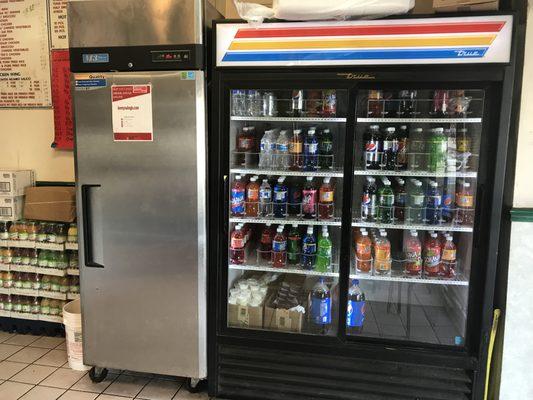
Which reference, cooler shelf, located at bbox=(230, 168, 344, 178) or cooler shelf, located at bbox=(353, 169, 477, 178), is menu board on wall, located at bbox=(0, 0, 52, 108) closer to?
cooler shelf, located at bbox=(230, 168, 344, 178)

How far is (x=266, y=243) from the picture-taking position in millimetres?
2908

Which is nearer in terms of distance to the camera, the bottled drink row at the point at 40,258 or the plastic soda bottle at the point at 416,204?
the plastic soda bottle at the point at 416,204

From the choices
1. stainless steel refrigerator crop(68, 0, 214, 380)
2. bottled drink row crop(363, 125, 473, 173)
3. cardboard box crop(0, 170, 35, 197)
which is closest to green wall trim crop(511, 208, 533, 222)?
bottled drink row crop(363, 125, 473, 173)

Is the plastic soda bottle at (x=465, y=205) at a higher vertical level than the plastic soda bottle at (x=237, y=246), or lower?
higher

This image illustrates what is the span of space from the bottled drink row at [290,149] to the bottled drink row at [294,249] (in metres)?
0.41

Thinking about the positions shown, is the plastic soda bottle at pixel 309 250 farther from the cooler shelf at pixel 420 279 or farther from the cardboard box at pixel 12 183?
the cardboard box at pixel 12 183

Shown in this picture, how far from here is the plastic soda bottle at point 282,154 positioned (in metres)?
2.77

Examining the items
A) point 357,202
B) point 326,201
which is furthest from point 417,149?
point 326,201

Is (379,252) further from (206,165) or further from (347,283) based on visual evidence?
(206,165)

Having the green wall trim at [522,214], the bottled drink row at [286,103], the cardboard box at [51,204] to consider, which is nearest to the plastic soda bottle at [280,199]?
the bottled drink row at [286,103]

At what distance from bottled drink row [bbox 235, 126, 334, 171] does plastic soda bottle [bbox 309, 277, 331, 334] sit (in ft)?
2.78

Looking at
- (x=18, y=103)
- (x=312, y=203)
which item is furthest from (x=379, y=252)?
(x=18, y=103)

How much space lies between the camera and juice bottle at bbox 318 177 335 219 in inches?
106

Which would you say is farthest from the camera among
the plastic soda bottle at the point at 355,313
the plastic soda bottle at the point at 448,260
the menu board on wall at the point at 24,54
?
the menu board on wall at the point at 24,54
